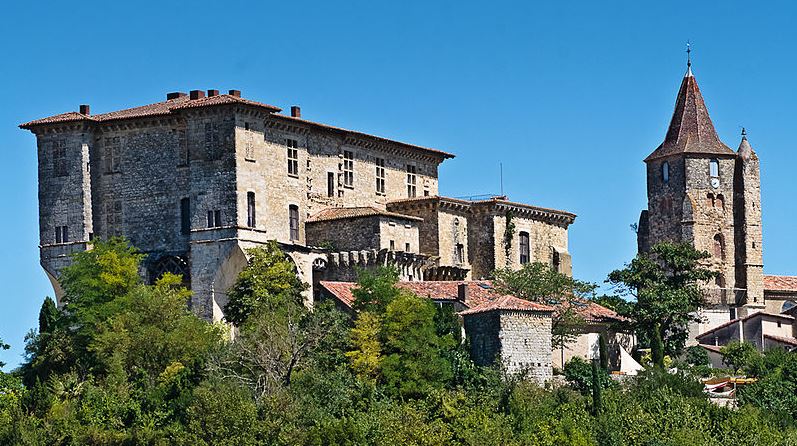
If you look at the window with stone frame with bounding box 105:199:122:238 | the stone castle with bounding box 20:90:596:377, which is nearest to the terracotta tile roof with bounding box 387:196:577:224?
the stone castle with bounding box 20:90:596:377

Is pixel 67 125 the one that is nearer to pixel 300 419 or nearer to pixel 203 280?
pixel 203 280

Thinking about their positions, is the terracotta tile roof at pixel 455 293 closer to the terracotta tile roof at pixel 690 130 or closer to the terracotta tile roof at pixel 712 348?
the terracotta tile roof at pixel 712 348

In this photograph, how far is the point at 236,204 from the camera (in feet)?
237

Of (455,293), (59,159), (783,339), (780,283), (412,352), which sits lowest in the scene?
(783,339)

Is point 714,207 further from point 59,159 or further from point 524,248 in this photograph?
point 59,159

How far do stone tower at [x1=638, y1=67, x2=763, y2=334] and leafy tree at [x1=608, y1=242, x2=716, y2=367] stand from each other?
6695 millimetres

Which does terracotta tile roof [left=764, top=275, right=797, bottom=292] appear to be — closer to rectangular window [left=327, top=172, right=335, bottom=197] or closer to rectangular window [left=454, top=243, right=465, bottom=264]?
rectangular window [left=454, top=243, right=465, bottom=264]

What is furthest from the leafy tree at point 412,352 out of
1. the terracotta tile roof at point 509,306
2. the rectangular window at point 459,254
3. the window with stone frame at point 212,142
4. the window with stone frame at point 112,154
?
the window with stone frame at point 112,154

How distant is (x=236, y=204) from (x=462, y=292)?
917 cm

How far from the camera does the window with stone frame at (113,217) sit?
76062mm

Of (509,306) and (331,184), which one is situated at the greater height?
(331,184)

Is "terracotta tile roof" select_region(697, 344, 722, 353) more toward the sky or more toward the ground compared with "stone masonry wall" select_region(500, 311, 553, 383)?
more toward the ground

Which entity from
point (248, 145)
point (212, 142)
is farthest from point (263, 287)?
point (212, 142)

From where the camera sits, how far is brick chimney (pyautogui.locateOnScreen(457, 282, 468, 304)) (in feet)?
234
